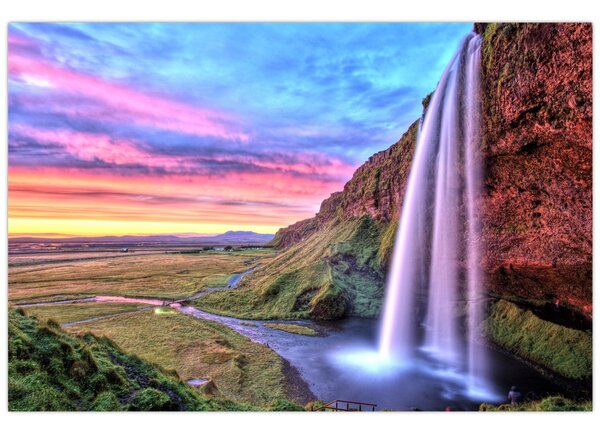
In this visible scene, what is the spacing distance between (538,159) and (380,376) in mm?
11852

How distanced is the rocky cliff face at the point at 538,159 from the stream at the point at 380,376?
15.6 ft

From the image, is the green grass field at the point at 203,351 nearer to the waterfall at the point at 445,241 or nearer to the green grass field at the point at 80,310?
the green grass field at the point at 80,310

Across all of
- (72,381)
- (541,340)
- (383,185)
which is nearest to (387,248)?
(383,185)

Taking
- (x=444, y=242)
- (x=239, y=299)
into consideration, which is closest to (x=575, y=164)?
(x=444, y=242)

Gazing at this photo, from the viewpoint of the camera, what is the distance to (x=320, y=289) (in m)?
31.0

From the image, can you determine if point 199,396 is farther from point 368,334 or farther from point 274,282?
point 274,282

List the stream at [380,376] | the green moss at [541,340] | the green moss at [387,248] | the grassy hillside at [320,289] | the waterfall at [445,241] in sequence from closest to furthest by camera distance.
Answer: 1. the stream at [380,376]
2. the waterfall at [445,241]
3. the green moss at [541,340]
4. the grassy hillside at [320,289]
5. the green moss at [387,248]

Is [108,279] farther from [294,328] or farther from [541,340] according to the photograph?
[541,340]

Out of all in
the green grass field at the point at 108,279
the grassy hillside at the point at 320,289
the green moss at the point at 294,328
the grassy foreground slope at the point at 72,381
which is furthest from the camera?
the green grass field at the point at 108,279

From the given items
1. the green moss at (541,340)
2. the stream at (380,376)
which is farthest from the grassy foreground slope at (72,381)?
the green moss at (541,340)

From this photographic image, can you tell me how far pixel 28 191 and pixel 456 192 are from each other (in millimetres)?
20058

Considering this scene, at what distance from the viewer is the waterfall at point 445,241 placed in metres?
15.1

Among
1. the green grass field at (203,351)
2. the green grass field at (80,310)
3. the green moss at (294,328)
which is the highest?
the green moss at (294,328)

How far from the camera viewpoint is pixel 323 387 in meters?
14.9
